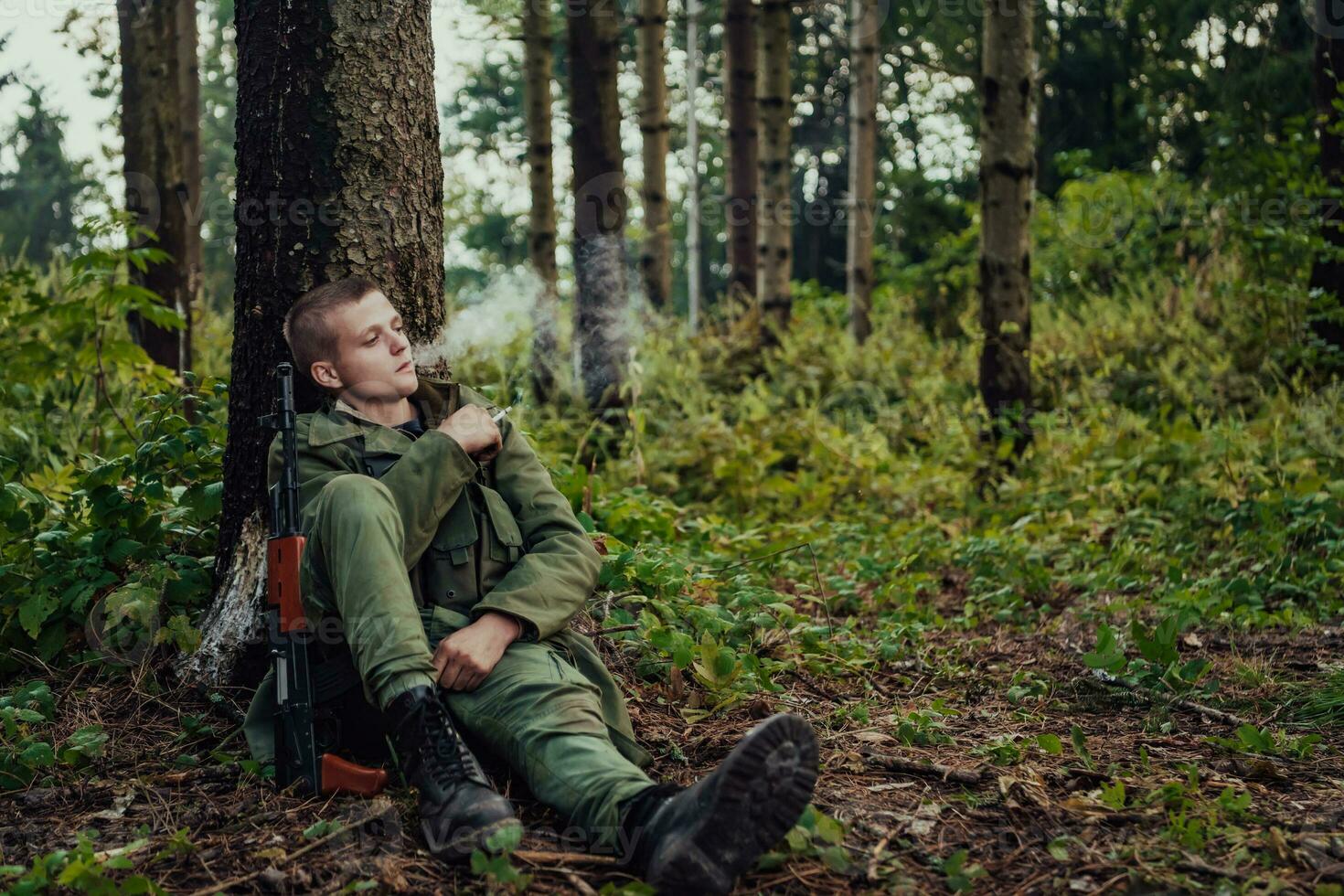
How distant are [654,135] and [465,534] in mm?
9233

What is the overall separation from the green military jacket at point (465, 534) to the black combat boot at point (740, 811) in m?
0.67

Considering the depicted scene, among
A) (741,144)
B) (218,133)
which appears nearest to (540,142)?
(741,144)

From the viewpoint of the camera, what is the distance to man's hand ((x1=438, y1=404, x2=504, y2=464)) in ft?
9.74

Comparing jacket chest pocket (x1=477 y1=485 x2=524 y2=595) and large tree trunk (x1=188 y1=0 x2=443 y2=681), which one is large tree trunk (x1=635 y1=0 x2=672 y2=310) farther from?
jacket chest pocket (x1=477 y1=485 x2=524 y2=595)

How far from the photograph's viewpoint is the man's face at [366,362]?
3.08 meters

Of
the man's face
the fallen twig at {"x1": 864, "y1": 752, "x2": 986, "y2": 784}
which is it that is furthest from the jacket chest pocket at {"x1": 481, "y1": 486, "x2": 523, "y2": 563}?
the fallen twig at {"x1": 864, "y1": 752, "x2": 986, "y2": 784}

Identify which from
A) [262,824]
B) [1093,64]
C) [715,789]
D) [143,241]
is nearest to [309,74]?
[262,824]

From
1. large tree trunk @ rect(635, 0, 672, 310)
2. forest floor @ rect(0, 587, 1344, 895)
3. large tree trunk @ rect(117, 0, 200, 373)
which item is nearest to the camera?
forest floor @ rect(0, 587, 1344, 895)

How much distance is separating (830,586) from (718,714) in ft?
6.35

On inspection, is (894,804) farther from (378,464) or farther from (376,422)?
(376,422)

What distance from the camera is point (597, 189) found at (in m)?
8.30

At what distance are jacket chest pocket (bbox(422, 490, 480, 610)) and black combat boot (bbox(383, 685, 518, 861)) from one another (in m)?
0.39

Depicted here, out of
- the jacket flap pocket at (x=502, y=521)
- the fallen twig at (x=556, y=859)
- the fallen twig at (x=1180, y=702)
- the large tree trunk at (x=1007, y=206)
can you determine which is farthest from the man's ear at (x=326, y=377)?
the large tree trunk at (x=1007, y=206)

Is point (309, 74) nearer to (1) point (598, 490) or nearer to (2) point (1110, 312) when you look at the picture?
(1) point (598, 490)
